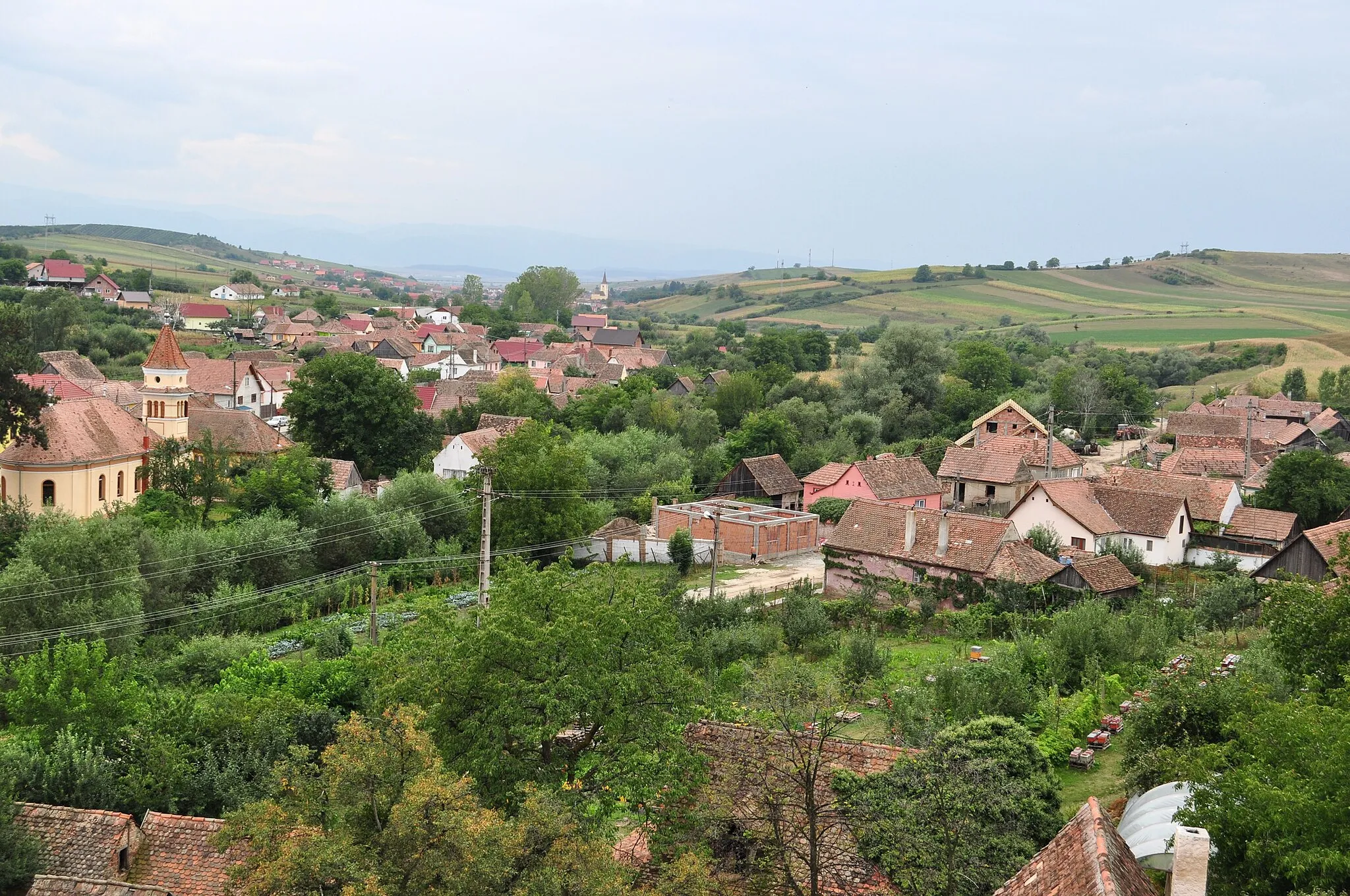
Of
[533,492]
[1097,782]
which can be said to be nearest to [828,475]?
[533,492]

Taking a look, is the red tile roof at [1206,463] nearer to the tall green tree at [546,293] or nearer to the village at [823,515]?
the village at [823,515]

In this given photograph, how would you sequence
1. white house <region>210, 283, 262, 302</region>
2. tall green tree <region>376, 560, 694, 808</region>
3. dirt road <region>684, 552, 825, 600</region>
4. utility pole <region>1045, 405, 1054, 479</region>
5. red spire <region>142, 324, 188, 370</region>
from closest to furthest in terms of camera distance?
tall green tree <region>376, 560, 694, 808</region>
dirt road <region>684, 552, 825, 600</region>
utility pole <region>1045, 405, 1054, 479</region>
red spire <region>142, 324, 188, 370</region>
white house <region>210, 283, 262, 302</region>

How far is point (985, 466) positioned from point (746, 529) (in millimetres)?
13333

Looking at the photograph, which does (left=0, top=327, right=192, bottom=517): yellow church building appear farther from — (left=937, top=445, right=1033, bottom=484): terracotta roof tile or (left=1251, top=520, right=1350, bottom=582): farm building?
(left=1251, top=520, right=1350, bottom=582): farm building

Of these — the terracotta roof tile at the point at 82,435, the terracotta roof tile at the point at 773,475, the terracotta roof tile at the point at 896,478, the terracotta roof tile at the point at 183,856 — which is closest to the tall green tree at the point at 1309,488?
the terracotta roof tile at the point at 896,478

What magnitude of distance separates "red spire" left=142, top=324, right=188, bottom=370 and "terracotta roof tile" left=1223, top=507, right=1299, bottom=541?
42728mm

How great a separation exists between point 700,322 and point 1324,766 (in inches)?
6626

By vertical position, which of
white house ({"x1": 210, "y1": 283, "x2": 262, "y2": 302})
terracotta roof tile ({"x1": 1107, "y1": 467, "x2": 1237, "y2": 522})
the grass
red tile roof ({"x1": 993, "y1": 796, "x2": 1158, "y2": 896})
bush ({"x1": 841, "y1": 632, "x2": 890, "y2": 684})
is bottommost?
bush ({"x1": 841, "y1": 632, "x2": 890, "y2": 684})

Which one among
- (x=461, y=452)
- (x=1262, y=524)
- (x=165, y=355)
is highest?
(x=165, y=355)

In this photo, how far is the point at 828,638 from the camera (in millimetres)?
28562

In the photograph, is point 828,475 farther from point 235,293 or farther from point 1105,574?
point 235,293

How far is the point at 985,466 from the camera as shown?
166 ft

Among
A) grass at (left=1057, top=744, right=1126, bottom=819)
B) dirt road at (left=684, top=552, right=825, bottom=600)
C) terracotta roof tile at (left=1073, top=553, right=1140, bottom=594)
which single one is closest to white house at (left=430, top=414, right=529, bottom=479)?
dirt road at (left=684, top=552, right=825, bottom=600)

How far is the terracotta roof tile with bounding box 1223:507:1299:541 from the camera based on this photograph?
1553 inches
